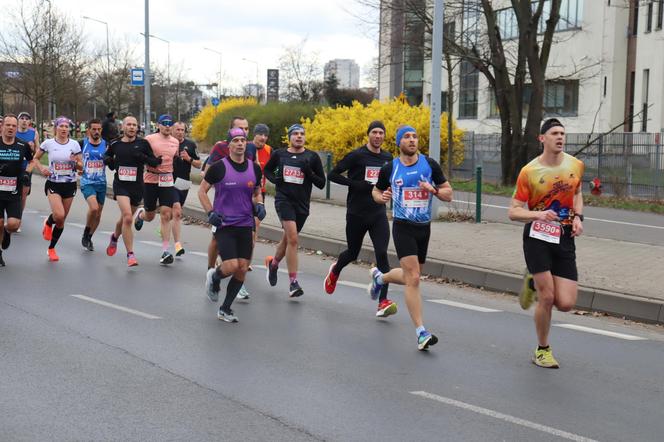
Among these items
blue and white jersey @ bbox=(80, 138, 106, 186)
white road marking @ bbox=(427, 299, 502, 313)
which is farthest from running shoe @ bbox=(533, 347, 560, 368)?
blue and white jersey @ bbox=(80, 138, 106, 186)

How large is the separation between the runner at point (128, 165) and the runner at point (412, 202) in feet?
16.9

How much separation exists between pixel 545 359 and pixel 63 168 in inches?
314

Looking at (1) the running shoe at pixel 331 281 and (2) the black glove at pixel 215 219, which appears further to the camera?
(1) the running shoe at pixel 331 281

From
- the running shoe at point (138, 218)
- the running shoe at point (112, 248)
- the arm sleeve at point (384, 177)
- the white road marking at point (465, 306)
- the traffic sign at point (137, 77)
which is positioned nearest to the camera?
the arm sleeve at point (384, 177)

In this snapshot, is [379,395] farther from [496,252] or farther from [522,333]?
[496,252]

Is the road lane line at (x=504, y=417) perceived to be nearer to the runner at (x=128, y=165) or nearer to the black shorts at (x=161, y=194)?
the runner at (x=128, y=165)

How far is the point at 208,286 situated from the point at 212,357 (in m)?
1.94

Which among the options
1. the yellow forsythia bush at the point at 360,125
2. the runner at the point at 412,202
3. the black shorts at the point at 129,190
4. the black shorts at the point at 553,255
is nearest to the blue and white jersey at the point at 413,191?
the runner at the point at 412,202

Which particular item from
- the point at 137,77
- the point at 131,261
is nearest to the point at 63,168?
the point at 131,261

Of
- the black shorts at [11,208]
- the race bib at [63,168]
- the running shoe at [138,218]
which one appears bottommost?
the running shoe at [138,218]

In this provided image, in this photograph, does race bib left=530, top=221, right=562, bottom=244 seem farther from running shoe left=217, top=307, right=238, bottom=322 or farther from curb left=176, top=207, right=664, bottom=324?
running shoe left=217, top=307, right=238, bottom=322

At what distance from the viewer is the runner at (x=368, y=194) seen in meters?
9.21

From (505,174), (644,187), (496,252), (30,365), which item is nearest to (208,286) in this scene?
(30,365)

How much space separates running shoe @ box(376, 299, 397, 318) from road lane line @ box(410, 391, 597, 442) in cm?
273
